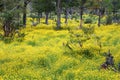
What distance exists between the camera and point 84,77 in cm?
1573

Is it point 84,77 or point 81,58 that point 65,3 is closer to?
point 81,58

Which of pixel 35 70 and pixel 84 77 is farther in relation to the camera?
pixel 35 70

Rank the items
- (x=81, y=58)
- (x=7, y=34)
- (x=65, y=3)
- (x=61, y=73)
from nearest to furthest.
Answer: (x=61, y=73) < (x=81, y=58) < (x=7, y=34) < (x=65, y=3)

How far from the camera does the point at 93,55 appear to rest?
22.8 meters

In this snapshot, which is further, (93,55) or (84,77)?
(93,55)

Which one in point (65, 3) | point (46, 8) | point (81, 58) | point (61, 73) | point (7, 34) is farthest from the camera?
point (46, 8)

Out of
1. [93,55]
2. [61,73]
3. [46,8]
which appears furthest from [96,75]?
[46,8]

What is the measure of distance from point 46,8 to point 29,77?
51.4 meters

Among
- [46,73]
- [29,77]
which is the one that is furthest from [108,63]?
[29,77]

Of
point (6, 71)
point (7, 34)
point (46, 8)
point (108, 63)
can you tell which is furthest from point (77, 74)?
point (46, 8)

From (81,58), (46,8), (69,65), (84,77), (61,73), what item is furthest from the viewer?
(46,8)

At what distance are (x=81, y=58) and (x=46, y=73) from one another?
5.12 meters

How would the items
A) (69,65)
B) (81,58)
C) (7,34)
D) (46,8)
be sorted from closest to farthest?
1. (69,65)
2. (81,58)
3. (7,34)
4. (46,8)

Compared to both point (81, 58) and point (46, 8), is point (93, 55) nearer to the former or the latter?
point (81, 58)
